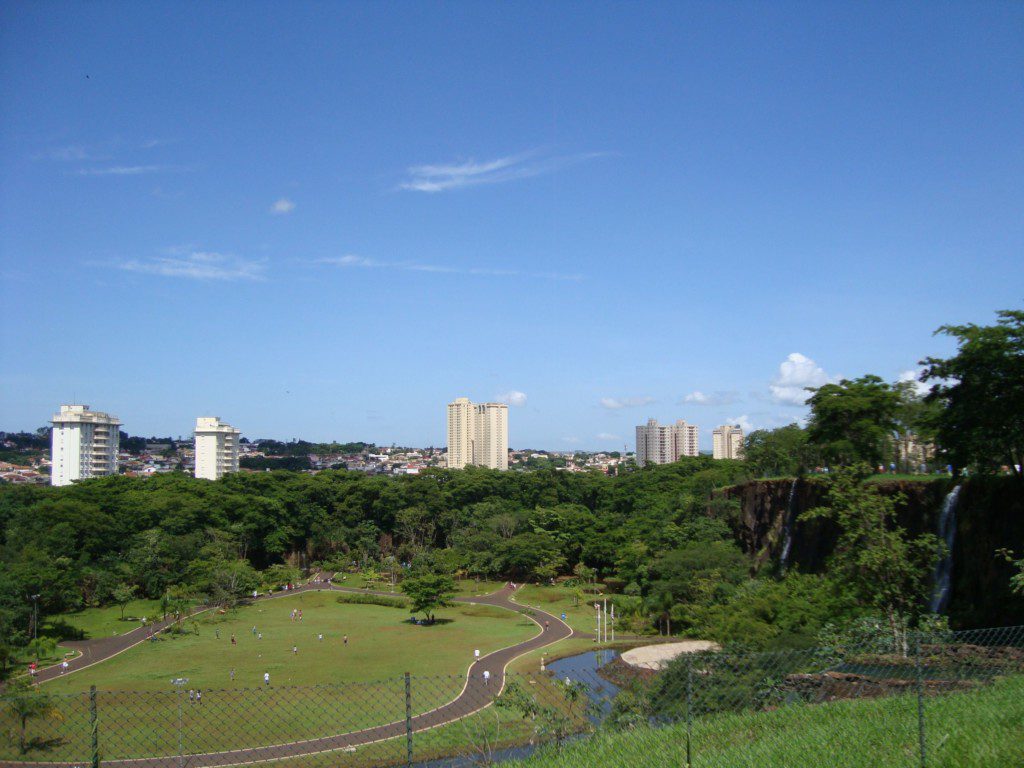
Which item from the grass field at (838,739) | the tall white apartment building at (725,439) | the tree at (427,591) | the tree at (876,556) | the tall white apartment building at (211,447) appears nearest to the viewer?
the grass field at (838,739)

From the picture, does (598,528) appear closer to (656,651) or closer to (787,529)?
(787,529)

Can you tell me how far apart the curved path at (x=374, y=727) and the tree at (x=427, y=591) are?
4251 millimetres

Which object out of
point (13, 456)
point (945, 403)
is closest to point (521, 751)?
point (945, 403)

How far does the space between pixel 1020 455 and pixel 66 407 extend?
9054cm

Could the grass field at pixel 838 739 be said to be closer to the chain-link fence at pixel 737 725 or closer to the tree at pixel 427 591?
the chain-link fence at pixel 737 725

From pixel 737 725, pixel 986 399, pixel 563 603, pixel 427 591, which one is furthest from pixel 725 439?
pixel 737 725

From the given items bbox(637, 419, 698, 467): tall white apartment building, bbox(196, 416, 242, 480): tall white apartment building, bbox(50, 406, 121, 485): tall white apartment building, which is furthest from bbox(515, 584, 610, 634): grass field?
bbox(637, 419, 698, 467): tall white apartment building

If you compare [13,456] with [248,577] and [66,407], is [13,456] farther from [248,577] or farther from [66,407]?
[248,577]

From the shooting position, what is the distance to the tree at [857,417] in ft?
81.3

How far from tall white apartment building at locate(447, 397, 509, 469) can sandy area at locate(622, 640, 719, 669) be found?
118 meters

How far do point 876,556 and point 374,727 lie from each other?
32.9 ft

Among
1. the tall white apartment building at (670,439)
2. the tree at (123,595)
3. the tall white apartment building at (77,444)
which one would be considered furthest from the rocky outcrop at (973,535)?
the tall white apartment building at (670,439)

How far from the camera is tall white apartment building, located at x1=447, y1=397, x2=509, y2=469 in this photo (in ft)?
470

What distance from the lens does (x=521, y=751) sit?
6.84 m
